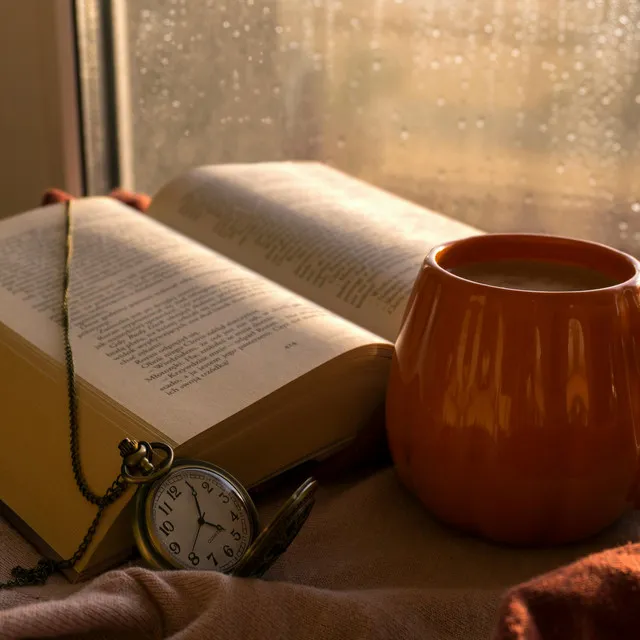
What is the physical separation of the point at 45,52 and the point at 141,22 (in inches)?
5.7

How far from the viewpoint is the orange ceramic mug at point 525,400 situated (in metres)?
0.45

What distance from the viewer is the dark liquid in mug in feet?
1.65

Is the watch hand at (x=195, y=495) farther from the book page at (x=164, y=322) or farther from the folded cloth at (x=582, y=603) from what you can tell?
the folded cloth at (x=582, y=603)

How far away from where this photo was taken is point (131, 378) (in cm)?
53

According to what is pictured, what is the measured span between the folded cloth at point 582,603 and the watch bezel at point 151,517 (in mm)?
168

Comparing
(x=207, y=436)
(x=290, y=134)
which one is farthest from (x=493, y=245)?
(x=290, y=134)

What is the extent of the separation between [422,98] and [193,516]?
69 centimetres

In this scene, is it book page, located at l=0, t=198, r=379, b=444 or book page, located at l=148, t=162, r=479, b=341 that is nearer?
book page, located at l=0, t=198, r=379, b=444

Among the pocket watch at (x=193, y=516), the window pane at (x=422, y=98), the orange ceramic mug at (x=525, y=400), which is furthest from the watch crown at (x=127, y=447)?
the window pane at (x=422, y=98)

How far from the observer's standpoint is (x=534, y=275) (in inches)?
20.4

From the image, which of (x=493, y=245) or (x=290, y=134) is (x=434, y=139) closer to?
(x=290, y=134)

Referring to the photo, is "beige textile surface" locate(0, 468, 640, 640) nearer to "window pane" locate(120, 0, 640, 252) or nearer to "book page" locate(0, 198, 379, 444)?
"book page" locate(0, 198, 379, 444)

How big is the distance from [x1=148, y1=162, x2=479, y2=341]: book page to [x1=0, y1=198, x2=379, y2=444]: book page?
55 millimetres

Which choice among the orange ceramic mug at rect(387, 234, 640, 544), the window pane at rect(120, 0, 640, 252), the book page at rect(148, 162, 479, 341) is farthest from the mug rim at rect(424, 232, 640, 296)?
the window pane at rect(120, 0, 640, 252)
